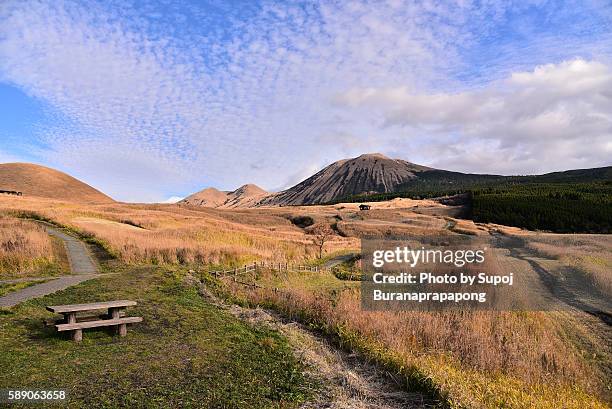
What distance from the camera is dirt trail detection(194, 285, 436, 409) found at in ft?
27.9

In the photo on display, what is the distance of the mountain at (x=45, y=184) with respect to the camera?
129375 millimetres

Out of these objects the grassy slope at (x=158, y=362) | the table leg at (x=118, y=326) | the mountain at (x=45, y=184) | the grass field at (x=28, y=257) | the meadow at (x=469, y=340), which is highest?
the mountain at (x=45, y=184)

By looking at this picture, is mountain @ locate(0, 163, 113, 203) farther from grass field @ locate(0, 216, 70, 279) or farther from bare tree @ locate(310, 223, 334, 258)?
grass field @ locate(0, 216, 70, 279)

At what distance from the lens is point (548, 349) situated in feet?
43.5

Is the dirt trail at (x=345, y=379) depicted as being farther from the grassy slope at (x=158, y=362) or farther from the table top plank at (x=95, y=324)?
the table top plank at (x=95, y=324)

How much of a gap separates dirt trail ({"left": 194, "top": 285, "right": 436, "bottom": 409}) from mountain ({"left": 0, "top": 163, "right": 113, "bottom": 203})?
126m

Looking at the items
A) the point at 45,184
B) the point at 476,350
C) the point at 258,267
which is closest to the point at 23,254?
the point at 258,267

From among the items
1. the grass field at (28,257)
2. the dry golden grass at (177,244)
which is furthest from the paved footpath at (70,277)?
the dry golden grass at (177,244)

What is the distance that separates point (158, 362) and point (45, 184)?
151778mm

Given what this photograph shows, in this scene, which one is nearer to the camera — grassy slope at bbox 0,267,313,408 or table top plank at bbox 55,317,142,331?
grassy slope at bbox 0,267,313,408

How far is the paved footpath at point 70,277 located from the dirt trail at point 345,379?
8.37 m

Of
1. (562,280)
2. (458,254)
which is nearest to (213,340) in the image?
(458,254)

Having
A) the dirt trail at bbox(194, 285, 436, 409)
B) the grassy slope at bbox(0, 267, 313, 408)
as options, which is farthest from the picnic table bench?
the dirt trail at bbox(194, 285, 436, 409)

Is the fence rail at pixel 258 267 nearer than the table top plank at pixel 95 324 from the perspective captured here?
No
